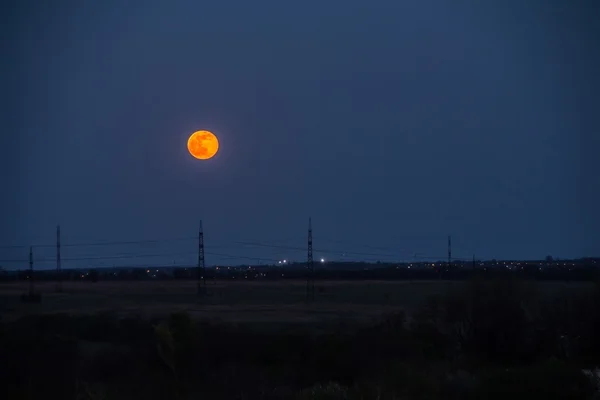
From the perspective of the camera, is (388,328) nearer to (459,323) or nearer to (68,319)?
(459,323)

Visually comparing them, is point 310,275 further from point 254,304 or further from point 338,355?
point 338,355

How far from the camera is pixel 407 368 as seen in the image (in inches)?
1433

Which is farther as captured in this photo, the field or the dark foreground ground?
the field

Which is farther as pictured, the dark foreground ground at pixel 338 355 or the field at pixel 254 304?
the field at pixel 254 304

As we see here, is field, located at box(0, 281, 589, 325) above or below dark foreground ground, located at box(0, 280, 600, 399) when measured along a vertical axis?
below

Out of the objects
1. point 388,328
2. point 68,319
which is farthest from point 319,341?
point 68,319

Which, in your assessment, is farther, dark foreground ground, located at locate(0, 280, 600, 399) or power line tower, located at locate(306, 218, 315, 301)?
power line tower, located at locate(306, 218, 315, 301)

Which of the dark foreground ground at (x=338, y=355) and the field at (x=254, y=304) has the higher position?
the dark foreground ground at (x=338, y=355)

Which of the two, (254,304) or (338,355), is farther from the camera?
(254,304)

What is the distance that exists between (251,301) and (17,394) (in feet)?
282

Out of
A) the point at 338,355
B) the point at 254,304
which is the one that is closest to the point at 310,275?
the point at 254,304

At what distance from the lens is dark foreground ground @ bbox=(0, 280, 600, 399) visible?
3206 centimetres

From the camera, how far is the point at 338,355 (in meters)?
42.8

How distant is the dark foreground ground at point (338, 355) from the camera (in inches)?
1262
